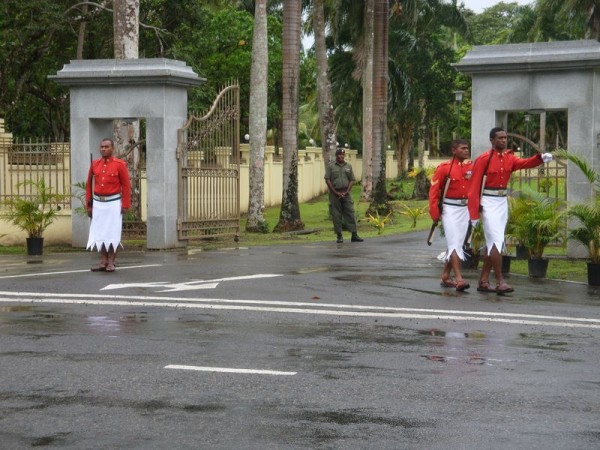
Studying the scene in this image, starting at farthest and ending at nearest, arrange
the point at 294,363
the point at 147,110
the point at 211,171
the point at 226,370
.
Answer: the point at 211,171
the point at 147,110
the point at 294,363
the point at 226,370

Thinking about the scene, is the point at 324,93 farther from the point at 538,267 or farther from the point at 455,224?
the point at 455,224

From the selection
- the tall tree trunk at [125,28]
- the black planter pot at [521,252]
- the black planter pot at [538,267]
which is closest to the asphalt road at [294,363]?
the black planter pot at [538,267]

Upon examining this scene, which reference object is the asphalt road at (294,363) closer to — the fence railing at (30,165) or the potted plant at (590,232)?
the potted plant at (590,232)

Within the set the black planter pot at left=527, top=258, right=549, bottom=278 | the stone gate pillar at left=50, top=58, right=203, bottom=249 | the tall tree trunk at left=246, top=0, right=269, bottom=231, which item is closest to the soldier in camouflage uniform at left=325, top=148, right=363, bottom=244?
the stone gate pillar at left=50, top=58, right=203, bottom=249

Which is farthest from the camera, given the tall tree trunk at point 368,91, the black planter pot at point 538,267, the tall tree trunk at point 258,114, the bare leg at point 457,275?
the tall tree trunk at point 368,91

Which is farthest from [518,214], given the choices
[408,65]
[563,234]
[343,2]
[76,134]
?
[408,65]

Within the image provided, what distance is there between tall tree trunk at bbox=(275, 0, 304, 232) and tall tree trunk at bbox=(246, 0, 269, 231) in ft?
1.74

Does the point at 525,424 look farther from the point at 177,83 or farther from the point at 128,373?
the point at 177,83

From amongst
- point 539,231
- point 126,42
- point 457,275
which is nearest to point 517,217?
point 539,231

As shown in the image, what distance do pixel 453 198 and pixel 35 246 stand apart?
8784mm

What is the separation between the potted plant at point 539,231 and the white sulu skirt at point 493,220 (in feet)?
7.06

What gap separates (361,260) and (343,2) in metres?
27.8

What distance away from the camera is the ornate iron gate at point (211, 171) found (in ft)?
69.7

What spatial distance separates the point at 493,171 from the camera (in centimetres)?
1362
